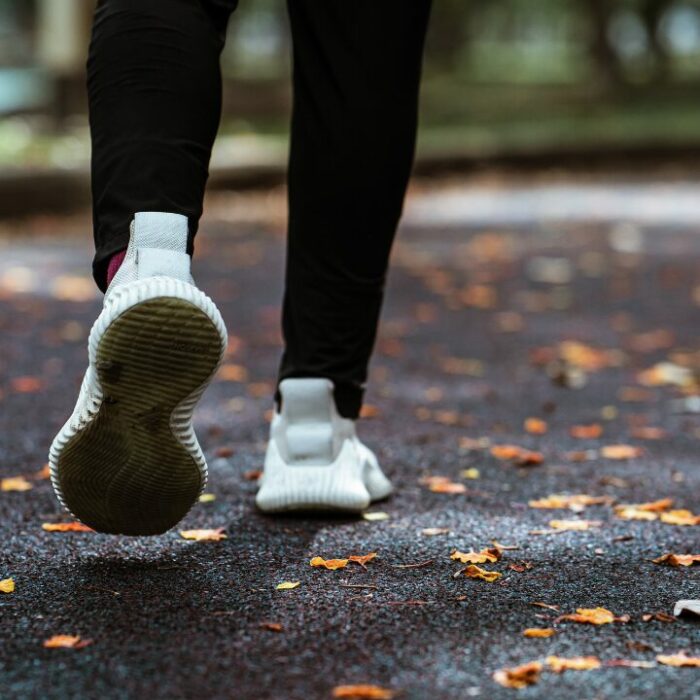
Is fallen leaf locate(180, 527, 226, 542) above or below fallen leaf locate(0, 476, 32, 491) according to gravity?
above

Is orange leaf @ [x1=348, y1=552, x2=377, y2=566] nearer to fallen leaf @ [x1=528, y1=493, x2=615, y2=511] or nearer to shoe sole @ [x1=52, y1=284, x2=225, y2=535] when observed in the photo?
shoe sole @ [x1=52, y1=284, x2=225, y2=535]

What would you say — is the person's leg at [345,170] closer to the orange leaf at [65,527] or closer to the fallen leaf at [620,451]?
the orange leaf at [65,527]

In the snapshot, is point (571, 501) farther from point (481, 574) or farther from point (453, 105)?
point (453, 105)

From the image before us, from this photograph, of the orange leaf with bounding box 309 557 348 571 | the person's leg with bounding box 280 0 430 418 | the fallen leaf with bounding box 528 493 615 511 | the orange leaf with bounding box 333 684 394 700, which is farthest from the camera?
the fallen leaf with bounding box 528 493 615 511

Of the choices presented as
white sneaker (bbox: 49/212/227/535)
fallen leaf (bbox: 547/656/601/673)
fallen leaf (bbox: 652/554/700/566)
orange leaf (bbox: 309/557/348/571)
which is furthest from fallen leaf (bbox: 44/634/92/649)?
fallen leaf (bbox: 652/554/700/566)

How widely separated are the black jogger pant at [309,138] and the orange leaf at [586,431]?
953mm

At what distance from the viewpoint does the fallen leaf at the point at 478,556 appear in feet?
6.81

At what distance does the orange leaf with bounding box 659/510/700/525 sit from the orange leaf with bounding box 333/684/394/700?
98 cm

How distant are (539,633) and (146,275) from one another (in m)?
0.65

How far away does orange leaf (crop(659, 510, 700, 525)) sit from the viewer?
7.74ft

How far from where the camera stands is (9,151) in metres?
10.6

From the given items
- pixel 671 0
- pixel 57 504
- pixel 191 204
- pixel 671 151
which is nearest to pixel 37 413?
pixel 57 504

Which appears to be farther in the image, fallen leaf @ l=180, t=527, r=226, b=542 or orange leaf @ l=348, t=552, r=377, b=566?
fallen leaf @ l=180, t=527, r=226, b=542

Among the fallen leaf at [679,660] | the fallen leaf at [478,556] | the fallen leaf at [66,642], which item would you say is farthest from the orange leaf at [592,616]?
the fallen leaf at [66,642]
